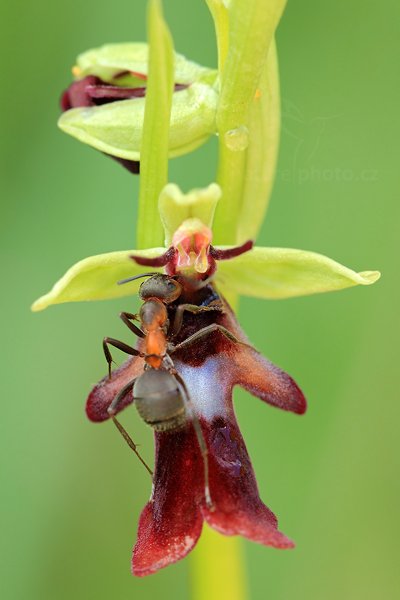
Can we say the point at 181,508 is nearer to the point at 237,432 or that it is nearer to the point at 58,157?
the point at 237,432

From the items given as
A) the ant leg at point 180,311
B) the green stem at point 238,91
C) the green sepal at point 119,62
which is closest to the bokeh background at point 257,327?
the green sepal at point 119,62

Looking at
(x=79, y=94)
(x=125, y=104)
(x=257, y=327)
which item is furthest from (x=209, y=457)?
(x=257, y=327)

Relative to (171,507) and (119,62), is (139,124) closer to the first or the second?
(119,62)

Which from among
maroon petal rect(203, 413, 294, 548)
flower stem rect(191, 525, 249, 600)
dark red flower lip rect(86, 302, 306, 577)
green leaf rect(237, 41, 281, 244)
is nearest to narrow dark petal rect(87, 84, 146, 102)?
green leaf rect(237, 41, 281, 244)

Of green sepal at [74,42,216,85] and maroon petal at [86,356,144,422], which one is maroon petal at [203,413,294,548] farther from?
green sepal at [74,42,216,85]

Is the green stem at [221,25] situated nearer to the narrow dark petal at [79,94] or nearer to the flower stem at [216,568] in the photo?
the narrow dark petal at [79,94]
